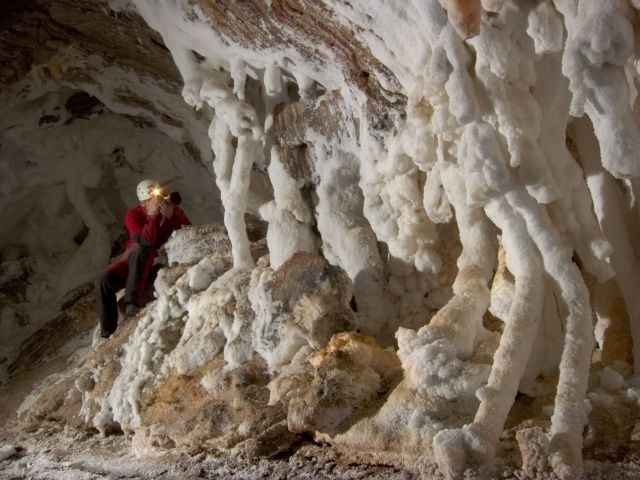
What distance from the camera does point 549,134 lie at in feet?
9.11

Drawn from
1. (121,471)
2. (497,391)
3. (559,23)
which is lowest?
(121,471)

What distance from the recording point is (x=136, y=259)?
17.3 feet

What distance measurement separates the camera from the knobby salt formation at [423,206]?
2445 millimetres

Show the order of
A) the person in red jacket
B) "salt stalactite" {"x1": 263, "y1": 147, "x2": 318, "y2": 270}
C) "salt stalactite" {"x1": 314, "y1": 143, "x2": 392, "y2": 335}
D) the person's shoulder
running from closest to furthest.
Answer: "salt stalactite" {"x1": 314, "y1": 143, "x2": 392, "y2": 335}, "salt stalactite" {"x1": 263, "y1": 147, "x2": 318, "y2": 270}, the person in red jacket, the person's shoulder

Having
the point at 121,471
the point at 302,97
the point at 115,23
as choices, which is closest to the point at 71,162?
the point at 115,23

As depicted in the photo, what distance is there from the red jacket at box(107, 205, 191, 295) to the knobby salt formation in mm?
1075

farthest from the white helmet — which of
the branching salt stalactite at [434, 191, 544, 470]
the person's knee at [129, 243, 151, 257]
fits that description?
the branching salt stalactite at [434, 191, 544, 470]

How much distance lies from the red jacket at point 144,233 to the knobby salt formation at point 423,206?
1075 mm

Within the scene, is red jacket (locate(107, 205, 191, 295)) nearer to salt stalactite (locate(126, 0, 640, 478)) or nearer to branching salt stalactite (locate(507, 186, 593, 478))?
salt stalactite (locate(126, 0, 640, 478))

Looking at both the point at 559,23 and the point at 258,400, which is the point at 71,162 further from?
the point at 559,23

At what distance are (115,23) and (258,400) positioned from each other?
11.5 feet

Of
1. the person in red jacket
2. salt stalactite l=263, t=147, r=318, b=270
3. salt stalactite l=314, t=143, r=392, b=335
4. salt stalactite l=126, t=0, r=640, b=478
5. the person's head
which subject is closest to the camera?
salt stalactite l=126, t=0, r=640, b=478

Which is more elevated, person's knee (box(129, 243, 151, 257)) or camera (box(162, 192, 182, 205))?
camera (box(162, 192, 182, 205))

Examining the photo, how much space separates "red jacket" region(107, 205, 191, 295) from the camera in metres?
5.36
